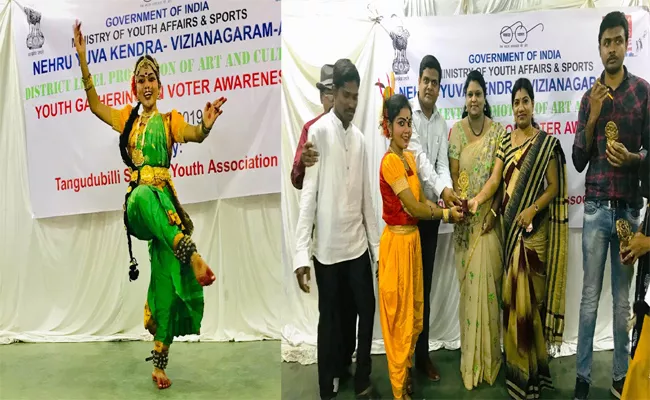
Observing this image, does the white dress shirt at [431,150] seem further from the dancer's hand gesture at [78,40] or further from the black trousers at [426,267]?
the dancer's hand gesture at [78,40]

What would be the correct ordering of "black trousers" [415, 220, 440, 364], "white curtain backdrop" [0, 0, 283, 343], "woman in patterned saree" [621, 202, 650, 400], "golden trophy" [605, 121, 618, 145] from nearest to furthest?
"woman in patterned saree" [621, 202, 650, 400], "golden trophy" [605, 121, 618, 145], "black trousers" [415, 220, 440, 364], "white curtain backdrop" [0, 0, 283, 343]

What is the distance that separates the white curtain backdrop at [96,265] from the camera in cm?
268

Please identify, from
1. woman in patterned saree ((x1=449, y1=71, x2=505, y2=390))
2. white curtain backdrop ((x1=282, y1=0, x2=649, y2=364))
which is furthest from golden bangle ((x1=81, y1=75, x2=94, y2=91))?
woman in patterned saree ((x1=449, y1=71, x2=505, y2=390))

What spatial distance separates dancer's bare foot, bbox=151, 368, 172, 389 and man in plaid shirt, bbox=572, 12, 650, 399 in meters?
2.07

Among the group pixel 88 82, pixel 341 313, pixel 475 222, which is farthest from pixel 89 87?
pixel 475 222

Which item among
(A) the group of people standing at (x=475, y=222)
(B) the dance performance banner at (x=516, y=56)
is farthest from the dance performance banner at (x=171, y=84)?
(B) the dance performance banner at (x=516, y=56)

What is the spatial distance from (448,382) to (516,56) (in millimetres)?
1709

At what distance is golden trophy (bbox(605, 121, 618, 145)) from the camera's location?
2.42 meters

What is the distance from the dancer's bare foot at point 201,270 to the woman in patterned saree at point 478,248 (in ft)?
4.27

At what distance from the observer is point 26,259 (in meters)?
2.86

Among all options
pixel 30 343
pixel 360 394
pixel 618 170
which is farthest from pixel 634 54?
pixel 30 343

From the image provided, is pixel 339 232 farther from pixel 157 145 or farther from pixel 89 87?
pixel 89 87

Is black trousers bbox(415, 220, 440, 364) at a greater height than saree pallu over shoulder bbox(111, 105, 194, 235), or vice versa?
saree pallu over shoulder bbox(111, 105, 194, 235)

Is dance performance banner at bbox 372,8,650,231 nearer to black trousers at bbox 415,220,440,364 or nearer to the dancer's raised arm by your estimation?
black trousers at bbox 415,220,440,364
